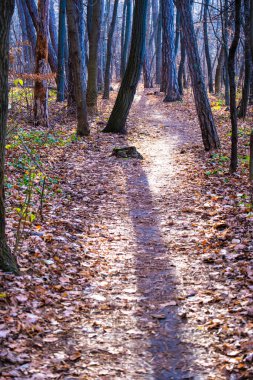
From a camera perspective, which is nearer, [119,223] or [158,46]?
[119,223]

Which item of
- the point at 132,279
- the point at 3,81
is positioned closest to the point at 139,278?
the point at 132,279

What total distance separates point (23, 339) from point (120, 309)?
110 centimetres

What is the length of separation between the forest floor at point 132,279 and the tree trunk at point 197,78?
6.92ft

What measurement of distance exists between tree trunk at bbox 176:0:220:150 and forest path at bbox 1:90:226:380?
87.4 inches

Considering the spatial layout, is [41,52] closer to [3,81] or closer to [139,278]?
[3,81]

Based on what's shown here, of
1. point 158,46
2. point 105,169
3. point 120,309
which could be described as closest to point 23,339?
point 120,309

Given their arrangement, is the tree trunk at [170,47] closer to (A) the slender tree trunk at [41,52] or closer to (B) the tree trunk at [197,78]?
(A) the slender tree trunk at [41,52]

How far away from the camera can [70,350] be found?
3.71 m

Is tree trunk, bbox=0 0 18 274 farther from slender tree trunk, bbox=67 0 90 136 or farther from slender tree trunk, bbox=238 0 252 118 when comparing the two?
slender tree trunk, bbox=238 0 252 118

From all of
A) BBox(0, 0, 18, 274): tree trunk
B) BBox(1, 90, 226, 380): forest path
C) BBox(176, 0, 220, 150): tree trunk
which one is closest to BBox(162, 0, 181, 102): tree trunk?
BBox(176, 0, 220, 150): tree trunk

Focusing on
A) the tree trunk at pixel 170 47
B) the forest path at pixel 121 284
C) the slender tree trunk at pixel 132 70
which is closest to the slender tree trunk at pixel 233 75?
the forest path at pixel 121 284

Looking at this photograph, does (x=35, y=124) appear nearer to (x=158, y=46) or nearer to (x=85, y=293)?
(x=85, y=293)

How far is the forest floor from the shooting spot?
354cm

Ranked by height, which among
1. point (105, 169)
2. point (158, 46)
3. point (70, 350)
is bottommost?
point (70, 350)
